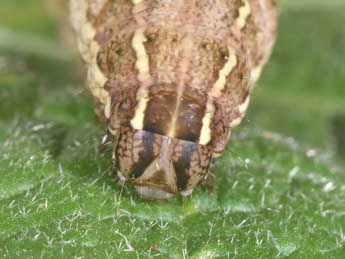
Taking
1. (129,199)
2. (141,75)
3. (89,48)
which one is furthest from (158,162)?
(89,48)

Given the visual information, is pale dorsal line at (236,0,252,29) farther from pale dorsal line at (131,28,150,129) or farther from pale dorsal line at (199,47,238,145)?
pale dorsal line at (131,28,150,129)

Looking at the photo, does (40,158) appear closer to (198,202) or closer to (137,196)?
(137,196)

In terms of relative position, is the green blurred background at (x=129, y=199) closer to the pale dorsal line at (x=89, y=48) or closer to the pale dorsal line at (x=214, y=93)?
the pale dorsal line at (x=89, y=48)

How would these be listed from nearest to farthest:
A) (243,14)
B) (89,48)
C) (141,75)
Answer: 1. (141,75)
2. (243,14)
3. (89,48)

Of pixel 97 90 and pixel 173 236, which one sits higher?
pixel 97 90

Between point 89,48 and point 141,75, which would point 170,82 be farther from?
point 89,48

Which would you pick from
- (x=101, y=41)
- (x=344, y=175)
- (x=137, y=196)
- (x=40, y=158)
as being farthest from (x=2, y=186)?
(x=344, y=175)
